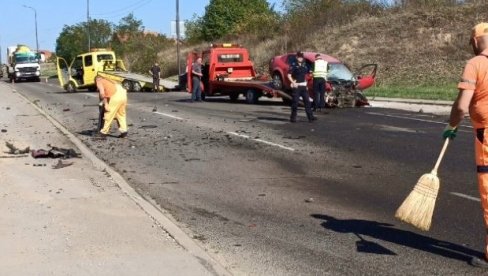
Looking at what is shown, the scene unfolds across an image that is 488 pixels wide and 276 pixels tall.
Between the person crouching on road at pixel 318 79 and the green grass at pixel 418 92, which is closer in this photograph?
A: the person crouching on road at pixel 318 79

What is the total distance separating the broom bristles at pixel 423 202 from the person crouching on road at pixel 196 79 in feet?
63.5

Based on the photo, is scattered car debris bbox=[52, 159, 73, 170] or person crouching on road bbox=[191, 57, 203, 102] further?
person crouching on road bbox=[191, 57, 203, 102]

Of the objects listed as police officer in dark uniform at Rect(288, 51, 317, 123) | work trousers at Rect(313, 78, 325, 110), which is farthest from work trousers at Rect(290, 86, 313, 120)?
work trousers at Rect(313, 78, 325, 110)

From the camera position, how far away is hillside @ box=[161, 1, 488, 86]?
32375 mm

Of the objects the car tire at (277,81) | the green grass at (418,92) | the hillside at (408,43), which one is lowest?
the green grass at (418,92)

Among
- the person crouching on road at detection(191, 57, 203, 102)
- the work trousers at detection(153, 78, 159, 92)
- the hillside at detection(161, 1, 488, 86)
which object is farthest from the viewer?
the work trousers at detection(153, 78, 159, 92)

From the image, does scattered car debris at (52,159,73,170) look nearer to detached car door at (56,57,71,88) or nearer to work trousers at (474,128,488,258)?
work trousers at (474,128,488,258)

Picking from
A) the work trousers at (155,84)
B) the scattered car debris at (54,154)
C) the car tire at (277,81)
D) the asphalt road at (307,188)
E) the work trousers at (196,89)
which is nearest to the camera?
the asphalt road at (307,188)

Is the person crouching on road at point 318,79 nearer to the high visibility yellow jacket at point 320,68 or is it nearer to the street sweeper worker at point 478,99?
the high visibility yellow jacket at point 320,68

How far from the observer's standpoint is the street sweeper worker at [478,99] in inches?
199

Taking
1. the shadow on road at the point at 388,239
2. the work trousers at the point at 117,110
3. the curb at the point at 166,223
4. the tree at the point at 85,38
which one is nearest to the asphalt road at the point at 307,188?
the shadow on road at the point at 388,239

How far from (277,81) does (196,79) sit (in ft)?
10.7

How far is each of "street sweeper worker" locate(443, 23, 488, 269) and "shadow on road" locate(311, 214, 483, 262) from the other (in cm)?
39

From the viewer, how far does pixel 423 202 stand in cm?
559
